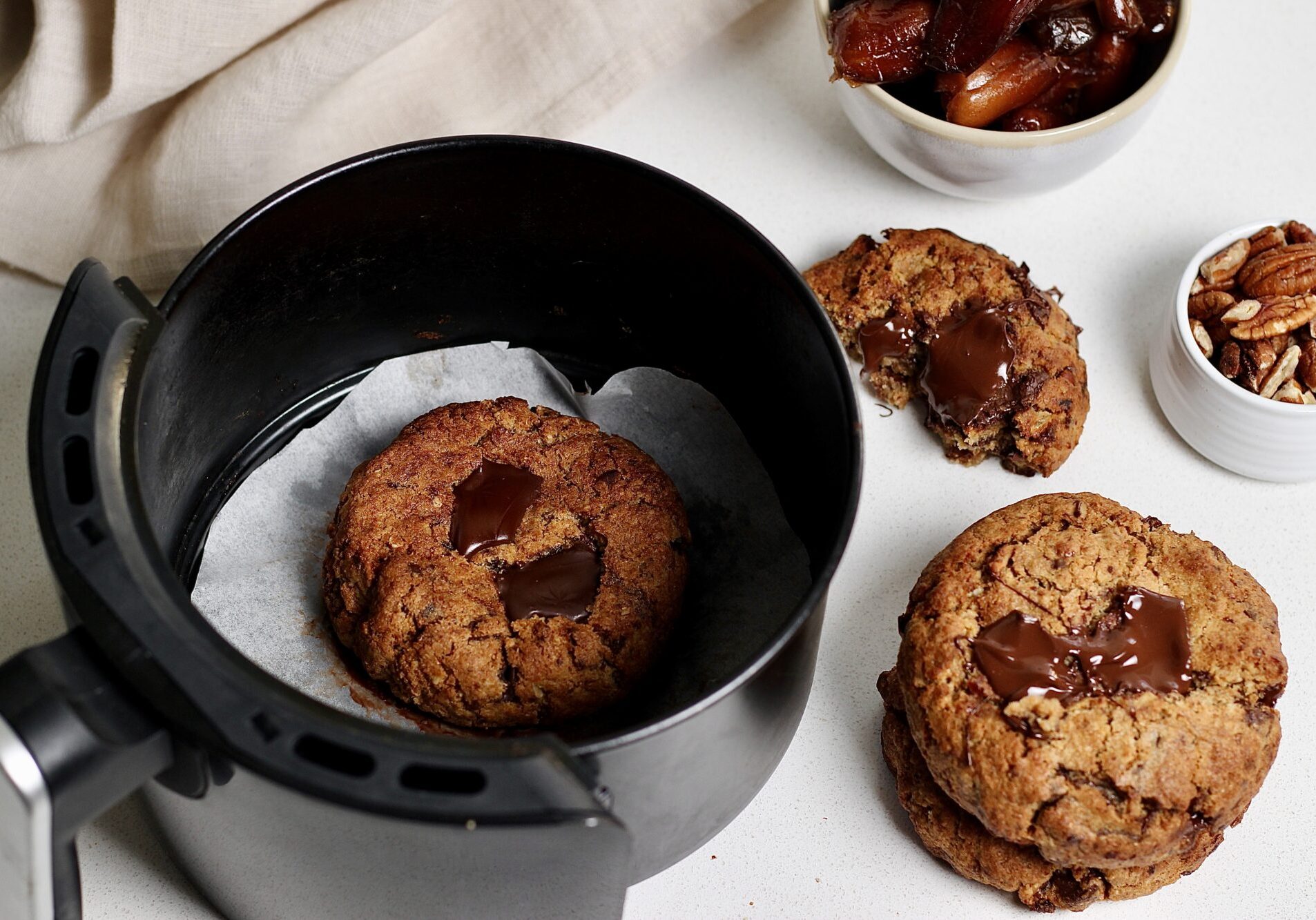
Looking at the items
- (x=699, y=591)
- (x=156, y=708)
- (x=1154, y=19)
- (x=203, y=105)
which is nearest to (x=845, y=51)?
(x=1154, y=19)

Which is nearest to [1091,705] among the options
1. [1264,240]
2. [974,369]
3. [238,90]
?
[974,369]

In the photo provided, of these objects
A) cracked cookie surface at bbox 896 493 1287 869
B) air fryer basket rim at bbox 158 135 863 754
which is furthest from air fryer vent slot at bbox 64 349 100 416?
cracked cookie surface at bbox 896 493 1287 869

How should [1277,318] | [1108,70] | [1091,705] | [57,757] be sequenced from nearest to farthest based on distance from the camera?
[57,757] < [1091,705] < [1277,318] < [1108,70]

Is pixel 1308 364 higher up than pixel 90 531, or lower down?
lower down

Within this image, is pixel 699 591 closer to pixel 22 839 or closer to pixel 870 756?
pixel 870 756

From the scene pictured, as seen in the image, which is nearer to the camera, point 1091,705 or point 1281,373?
point 1091,705

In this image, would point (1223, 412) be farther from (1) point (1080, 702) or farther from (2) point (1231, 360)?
(1) point (1080, 702)

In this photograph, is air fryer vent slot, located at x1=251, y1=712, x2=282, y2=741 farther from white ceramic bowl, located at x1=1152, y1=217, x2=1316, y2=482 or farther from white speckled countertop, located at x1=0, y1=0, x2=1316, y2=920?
white ceramic bowl, located at x1=1152, y1=217, x2=1316, y2=482
